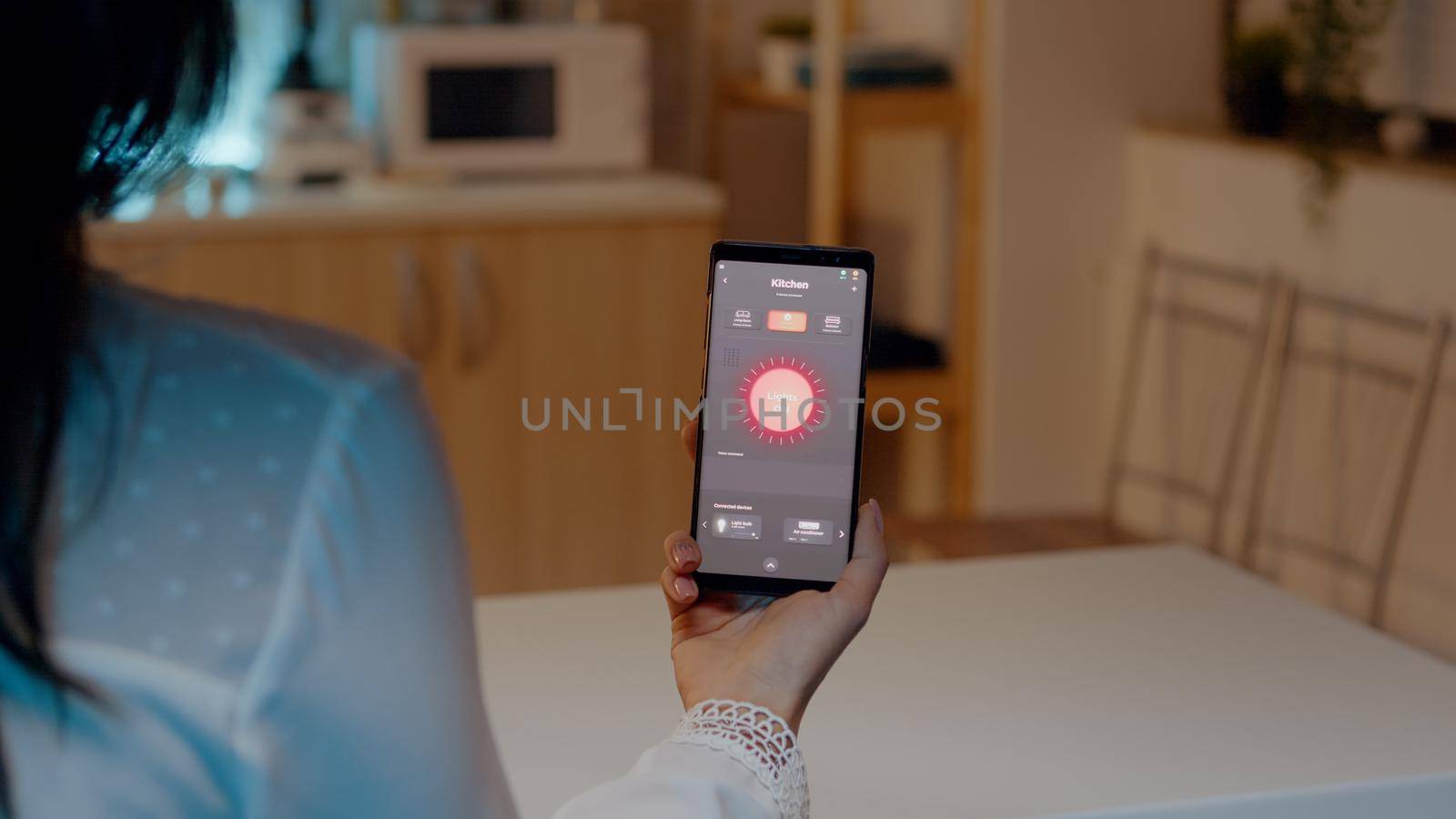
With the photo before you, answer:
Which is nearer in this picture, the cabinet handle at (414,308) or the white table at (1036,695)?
the white table at (1036,695)

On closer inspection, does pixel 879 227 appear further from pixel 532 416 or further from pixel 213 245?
pixel 213 245

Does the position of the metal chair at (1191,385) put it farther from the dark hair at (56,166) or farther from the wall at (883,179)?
the dark hair at (56,166)

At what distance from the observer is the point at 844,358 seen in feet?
2.87

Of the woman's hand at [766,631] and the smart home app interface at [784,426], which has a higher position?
the smart home app interface at [784,426]

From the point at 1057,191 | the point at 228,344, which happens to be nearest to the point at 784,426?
the point at 228,344

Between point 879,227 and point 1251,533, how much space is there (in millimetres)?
1013

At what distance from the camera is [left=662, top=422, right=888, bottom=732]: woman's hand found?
28.6 inches

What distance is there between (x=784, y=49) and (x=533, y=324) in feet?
2.33

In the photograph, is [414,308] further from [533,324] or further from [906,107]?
[906,107]

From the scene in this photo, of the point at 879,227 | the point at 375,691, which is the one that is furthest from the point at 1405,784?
the point at 879,227

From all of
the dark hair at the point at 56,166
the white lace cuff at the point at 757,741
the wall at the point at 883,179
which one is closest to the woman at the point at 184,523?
the dark hair at the point at 56,166

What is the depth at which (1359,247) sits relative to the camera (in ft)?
7.73

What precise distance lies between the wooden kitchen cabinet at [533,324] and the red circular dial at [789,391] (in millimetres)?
1854

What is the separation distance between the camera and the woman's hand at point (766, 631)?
2.38 feet
